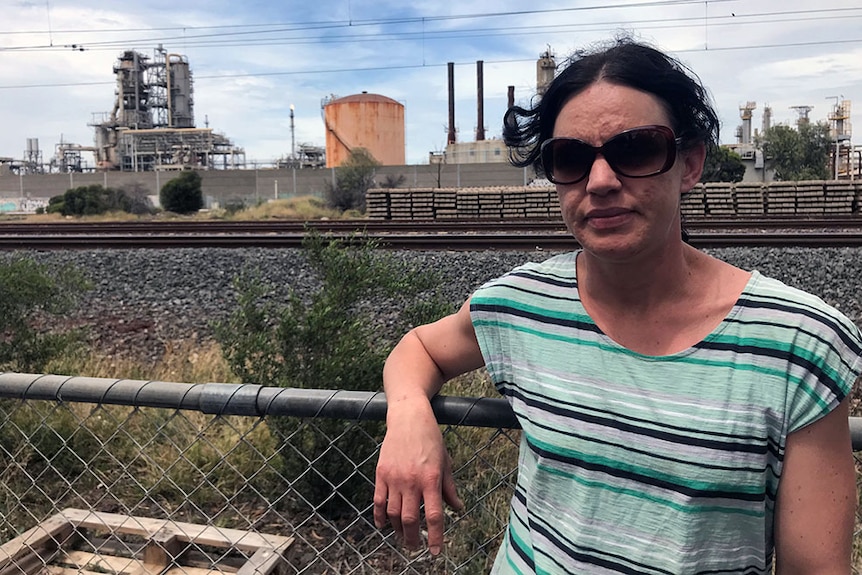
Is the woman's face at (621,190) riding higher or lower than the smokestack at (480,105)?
lower

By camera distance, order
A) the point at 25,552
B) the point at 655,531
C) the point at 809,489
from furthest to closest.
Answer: the point at 25,552
the point at 655,531
the point at 809,489

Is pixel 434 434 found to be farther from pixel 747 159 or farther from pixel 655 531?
pixel 747 159

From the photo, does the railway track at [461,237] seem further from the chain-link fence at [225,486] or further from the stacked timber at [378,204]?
the stacked timber at [378,204]

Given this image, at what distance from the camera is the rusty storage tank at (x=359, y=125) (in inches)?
2234

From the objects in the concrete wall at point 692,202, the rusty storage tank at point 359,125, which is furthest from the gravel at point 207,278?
the rusty storage tank at point 359,125

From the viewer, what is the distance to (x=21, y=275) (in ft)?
16.8

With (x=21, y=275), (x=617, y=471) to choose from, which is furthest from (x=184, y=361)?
(x=617, y=471)

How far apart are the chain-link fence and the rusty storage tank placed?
174 feet

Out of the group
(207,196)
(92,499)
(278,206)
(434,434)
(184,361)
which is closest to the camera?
(434,434)

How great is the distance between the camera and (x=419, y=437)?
5.36ft

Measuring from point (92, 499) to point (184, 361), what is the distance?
2.21m

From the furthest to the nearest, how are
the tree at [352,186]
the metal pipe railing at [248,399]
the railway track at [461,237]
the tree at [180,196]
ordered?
the tree at [180,196], the tree at [352,186], the railway track at [461,237], the metal pipe railing at [248,399]

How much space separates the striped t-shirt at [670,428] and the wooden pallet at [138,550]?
1.88m

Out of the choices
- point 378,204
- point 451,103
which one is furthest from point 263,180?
point 378,204
